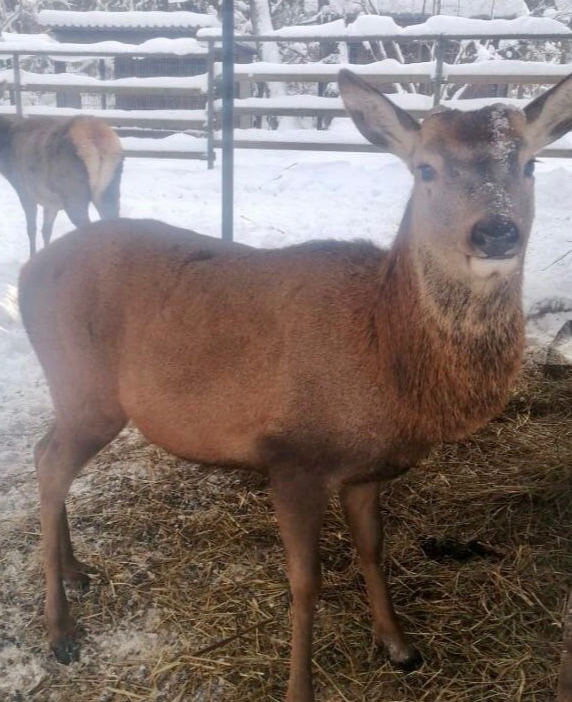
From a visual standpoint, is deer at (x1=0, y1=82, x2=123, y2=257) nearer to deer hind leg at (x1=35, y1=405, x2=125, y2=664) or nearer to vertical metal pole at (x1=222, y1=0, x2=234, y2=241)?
vertical metal pole at (x1=222, y1=0, x2=234, y2=241)

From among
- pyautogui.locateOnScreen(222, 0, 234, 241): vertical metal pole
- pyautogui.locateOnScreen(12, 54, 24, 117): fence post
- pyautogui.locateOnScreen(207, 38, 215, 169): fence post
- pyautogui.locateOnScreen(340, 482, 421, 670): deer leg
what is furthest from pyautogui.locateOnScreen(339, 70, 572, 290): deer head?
pyautogui.locateOnScreen(12, 54, 24, 117): fence post

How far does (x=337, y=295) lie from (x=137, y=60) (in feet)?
33.6

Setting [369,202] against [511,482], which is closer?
[511,482]

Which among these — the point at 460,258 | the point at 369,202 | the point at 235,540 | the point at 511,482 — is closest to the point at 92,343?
the point at 235,540

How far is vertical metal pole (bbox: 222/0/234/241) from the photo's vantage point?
4534mm

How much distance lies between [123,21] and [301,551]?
1087cm

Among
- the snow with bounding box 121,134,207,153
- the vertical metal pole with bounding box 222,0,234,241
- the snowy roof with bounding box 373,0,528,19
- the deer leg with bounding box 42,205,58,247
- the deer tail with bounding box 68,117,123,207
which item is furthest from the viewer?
the snowy roof with bounding box 373,0,528,19

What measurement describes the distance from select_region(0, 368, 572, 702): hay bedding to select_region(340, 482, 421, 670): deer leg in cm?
7

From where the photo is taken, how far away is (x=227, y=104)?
4.73 m

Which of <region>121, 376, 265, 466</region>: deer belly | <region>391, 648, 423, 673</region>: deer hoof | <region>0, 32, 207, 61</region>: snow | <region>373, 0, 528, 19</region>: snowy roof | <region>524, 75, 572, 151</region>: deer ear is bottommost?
<region>391, 648, 423, 673</region>: deer hoof

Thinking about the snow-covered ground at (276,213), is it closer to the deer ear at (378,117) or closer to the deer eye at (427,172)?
the deer ear at (378,117)

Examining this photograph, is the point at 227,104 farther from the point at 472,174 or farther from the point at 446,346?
the point at 446,346

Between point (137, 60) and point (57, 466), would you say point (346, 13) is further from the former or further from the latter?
point (57, 466)

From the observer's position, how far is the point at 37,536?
3.61 metres
